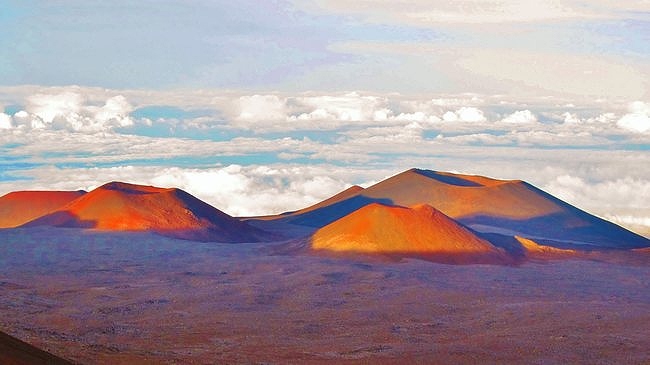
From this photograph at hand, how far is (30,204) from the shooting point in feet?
465

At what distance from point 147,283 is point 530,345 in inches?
1392

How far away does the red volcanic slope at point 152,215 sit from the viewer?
109375mm

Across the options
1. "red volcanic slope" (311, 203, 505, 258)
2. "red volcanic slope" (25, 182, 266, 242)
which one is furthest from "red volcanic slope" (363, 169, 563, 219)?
"red volcanic slope" (311, 203, 505, 258)

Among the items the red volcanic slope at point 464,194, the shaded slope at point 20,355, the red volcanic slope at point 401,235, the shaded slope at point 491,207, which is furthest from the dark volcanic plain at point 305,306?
the red volcanic slope at point 464,194

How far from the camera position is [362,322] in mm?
53031

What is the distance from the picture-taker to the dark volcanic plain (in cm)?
4178

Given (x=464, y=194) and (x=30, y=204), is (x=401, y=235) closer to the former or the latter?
(x=464, y=194)

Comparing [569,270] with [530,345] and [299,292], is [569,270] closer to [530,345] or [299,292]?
[299,292]

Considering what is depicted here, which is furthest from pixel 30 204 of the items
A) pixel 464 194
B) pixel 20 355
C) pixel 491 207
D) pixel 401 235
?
pixel 20 355

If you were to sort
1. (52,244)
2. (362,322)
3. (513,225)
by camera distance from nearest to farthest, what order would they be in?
(362,322) → (52,244) → (513,225)

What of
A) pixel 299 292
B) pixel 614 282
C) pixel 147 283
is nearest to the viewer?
pixel 299 292

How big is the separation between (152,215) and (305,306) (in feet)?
181

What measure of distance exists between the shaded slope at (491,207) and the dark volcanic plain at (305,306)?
2662 cm

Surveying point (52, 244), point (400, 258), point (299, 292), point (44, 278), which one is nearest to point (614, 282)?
point (400, 258)
